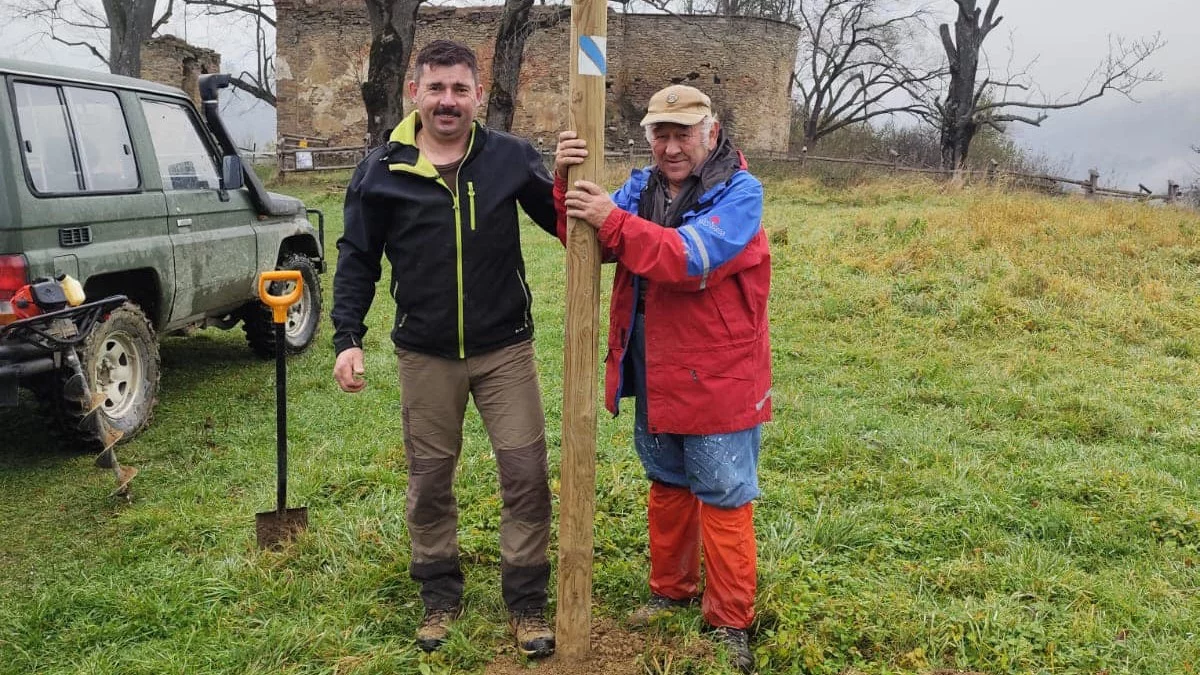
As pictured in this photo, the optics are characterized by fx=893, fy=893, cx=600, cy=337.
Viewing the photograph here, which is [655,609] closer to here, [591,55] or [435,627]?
[435,627]

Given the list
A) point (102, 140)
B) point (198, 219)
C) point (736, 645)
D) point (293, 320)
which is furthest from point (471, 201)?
point (293, 320)

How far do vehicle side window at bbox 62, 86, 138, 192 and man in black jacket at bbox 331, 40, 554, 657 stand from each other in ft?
9.43

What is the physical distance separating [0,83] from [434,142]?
310cm

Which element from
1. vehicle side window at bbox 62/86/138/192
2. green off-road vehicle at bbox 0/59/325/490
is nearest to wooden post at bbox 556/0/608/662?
green off-road vehicle at bbox 0/59/325/490

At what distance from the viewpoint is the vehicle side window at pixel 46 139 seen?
4.71 metres

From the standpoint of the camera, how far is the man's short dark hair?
284 centimetres

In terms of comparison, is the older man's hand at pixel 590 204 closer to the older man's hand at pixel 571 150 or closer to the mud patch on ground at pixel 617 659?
the older man's hand at pixel 571 150

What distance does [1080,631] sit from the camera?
323 centimetres

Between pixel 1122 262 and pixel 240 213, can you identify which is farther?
pixel 1122 262

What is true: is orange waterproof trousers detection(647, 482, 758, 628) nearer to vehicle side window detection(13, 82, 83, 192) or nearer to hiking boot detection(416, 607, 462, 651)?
hiking boot detection(416, 607, 462, 651)

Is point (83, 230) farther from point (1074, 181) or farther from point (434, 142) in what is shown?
point (1074, 181)

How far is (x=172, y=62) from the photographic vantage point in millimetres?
24812

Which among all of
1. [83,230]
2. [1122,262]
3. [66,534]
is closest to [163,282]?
[83,230]

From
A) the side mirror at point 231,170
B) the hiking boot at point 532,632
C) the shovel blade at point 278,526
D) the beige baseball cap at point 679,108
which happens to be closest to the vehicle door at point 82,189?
the side mirror at point 231,170
